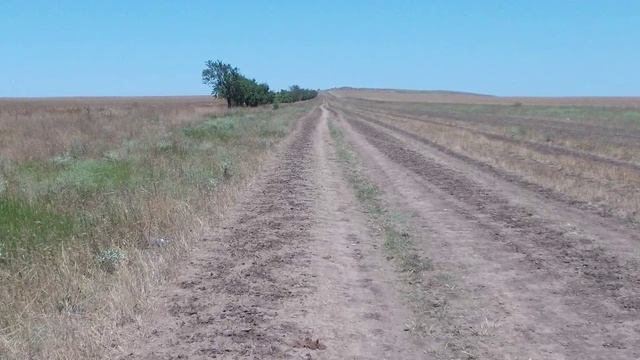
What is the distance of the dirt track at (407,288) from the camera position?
18.7 ft

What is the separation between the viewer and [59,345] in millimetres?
5422

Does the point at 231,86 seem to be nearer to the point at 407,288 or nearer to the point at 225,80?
the point at 225,80

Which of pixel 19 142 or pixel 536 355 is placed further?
pixel 19 142

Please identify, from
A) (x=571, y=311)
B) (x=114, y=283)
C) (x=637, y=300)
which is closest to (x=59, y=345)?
(x=114, y=283)

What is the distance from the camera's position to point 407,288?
290 inches

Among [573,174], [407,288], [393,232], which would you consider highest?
[407,288]

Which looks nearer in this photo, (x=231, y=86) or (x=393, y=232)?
(x=393, y=232)

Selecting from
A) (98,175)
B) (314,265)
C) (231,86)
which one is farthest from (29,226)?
(231,86)

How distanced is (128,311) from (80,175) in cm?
1014

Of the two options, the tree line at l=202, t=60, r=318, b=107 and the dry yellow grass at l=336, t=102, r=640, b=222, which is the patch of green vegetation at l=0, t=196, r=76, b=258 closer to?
the dry yellow grass at l=336, t=102, r=640, b=222

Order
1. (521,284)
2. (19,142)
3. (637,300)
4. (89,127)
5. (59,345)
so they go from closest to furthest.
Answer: (59,345) → (637,300) → (521,284) → (19,142) → (89,127)

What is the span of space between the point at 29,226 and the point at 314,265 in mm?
4290

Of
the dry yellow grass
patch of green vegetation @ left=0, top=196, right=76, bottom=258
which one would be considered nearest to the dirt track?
the dry yellow grass

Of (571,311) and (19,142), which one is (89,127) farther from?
(571,311)
